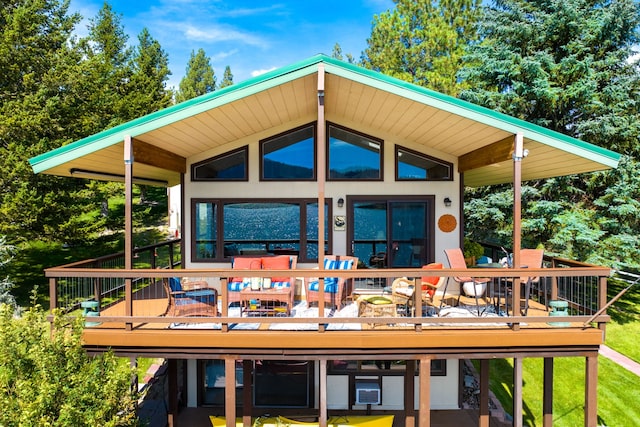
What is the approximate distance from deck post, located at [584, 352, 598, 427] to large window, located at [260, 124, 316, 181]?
18.2 feet

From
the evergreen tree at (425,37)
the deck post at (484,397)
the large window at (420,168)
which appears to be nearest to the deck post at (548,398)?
the deck post at (484,397)

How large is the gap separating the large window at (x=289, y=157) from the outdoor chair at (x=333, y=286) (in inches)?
74.2

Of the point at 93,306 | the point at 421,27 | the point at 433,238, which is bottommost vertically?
the point at 93,306

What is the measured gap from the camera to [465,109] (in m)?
5.62

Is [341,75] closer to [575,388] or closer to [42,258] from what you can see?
[575,388]

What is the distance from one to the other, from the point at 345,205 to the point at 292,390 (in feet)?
12.8

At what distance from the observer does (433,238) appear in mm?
8367

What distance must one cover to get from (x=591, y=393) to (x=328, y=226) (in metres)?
5.06

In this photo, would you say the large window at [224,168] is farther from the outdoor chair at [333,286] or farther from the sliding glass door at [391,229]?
the outdoor chair at [333,286]

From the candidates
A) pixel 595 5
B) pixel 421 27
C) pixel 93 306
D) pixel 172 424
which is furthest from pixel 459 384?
pixel 421 27

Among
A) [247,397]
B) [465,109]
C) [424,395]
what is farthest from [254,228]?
[465,109]

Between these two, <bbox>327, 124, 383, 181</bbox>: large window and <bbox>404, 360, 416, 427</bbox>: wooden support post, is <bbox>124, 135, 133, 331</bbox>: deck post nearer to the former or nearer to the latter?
<bbox>327, 124, 383, 181</bbox>: large window

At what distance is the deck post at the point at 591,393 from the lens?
5441 millimetres

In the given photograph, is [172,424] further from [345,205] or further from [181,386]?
[345,205]
